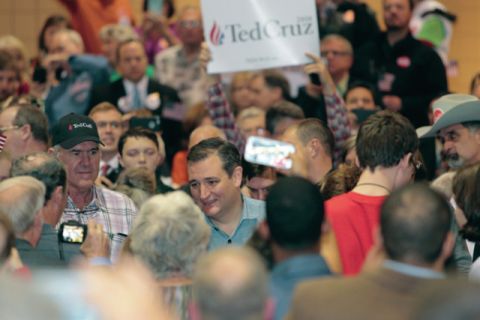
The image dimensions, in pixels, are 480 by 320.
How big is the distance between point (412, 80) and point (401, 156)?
4865mm

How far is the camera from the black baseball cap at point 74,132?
862 cm

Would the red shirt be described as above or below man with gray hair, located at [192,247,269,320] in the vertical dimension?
below

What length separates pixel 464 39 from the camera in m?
15.2

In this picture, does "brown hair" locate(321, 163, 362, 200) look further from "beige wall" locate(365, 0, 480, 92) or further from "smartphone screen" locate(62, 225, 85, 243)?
"beige wall" locate(365, 0, 480, 92)

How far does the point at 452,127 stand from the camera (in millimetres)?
8656

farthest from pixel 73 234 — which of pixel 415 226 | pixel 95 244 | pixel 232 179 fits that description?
pixel 415 226

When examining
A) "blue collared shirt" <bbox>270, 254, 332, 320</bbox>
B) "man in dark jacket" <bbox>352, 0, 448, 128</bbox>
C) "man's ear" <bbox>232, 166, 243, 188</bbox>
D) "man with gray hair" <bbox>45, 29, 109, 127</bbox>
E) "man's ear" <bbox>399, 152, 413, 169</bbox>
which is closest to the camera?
"blue collared shirt" <bbox>270, 254, 332, 320</bbox>

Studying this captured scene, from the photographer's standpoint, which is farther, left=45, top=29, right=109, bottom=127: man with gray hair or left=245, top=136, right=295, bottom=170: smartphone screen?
left=45, top=29, right=109, bottom=127: man with gray hair

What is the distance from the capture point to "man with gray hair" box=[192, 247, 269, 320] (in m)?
4.70

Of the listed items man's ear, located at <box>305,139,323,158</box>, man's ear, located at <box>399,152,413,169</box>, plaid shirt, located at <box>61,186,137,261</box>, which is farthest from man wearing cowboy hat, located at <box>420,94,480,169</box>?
plaid shirt, located at <box>61,186,137,261</box>

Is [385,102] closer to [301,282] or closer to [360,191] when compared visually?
[360,191]

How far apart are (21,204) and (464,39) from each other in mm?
9487

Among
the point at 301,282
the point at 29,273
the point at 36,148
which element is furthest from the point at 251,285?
the point at 36,148

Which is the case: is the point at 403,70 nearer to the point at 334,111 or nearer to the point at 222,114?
the point at 334,111
